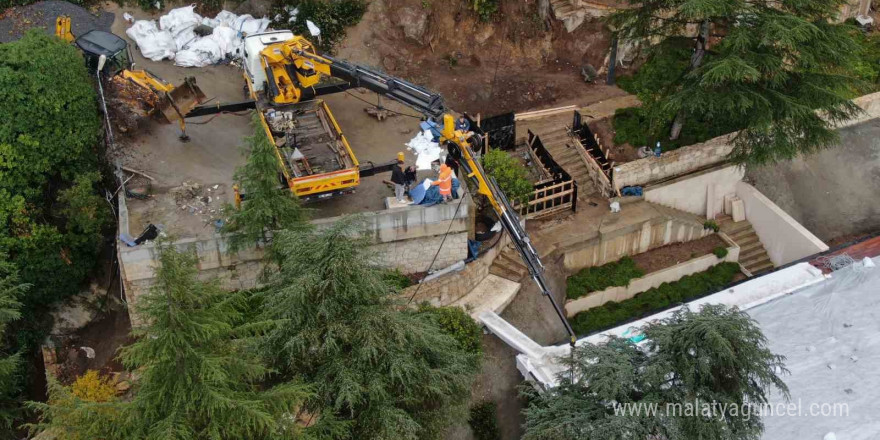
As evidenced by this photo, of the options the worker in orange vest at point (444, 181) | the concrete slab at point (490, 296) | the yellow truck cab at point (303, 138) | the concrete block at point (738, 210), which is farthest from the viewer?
the concrete block at point (738, 210)

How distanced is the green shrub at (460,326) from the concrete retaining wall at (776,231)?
35.9 feet

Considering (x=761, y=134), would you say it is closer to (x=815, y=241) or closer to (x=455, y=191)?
(x=815, y=241)

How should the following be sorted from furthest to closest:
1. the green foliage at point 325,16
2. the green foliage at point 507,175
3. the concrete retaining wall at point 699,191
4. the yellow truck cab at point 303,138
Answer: the green foliage at point 325,16 → the concrete retaining wall at point 699,191 → the green foliage at point 507,175 → the yellow truck cab at point 303,138

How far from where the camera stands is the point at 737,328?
12898 mm

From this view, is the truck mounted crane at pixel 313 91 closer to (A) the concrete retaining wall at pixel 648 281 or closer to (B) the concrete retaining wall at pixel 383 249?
(B) the concrete retaining wall at pixel 383 249

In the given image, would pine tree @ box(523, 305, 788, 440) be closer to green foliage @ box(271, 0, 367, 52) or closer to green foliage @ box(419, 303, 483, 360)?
green foliage @ box(419, 303, 483, 360)

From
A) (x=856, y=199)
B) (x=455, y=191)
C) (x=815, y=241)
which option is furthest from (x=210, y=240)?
(x=856, y=199)

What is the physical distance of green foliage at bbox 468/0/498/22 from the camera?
1016 inches

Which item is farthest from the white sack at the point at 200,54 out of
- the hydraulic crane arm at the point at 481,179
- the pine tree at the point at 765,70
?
the pine tree at the point at 765,70

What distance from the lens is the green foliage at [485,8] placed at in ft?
84.6

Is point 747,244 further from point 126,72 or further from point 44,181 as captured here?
point 44,181

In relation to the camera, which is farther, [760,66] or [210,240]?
[760,66]

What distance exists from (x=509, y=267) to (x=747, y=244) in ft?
28.5

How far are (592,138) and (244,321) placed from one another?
13088mm
